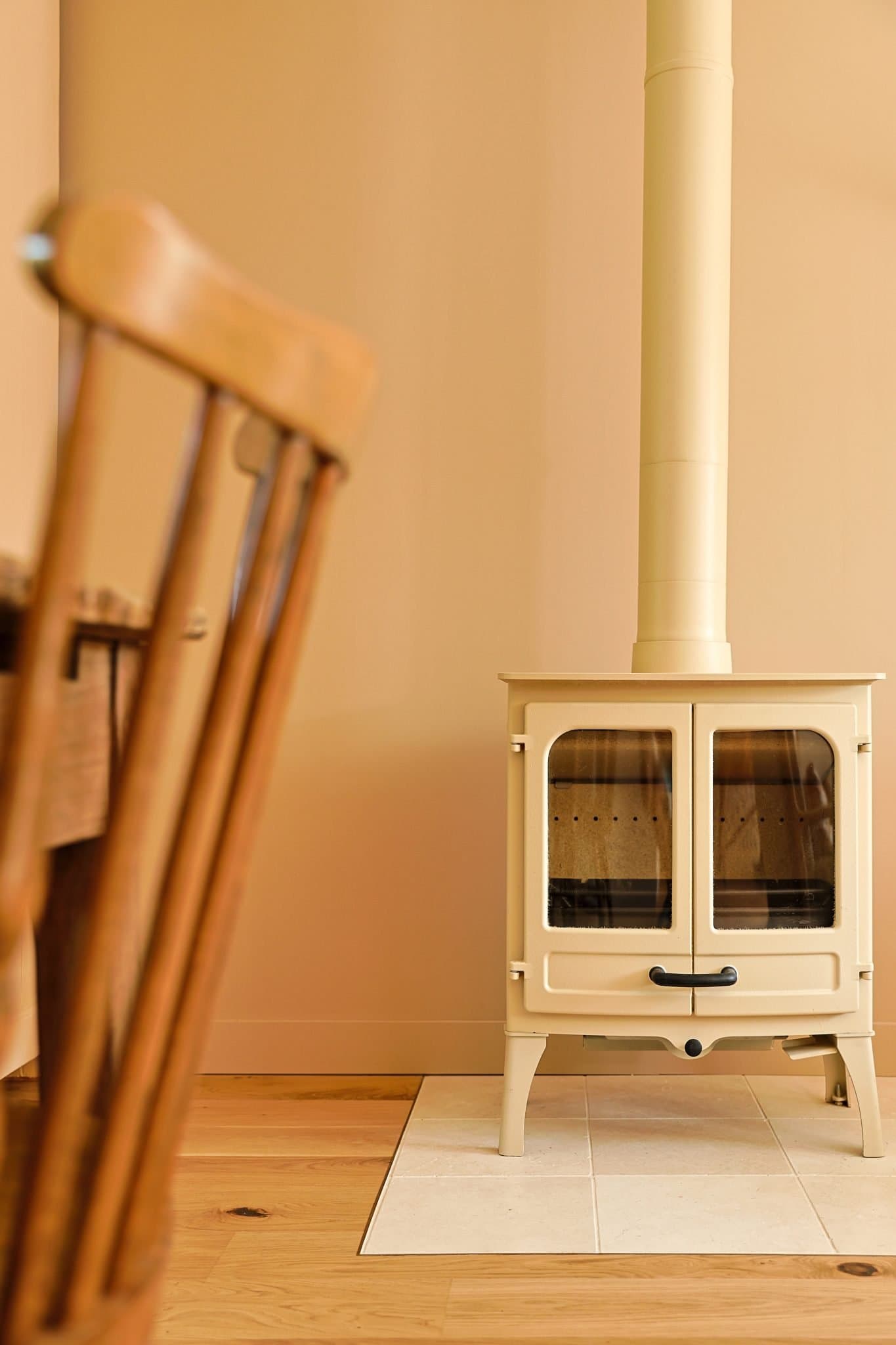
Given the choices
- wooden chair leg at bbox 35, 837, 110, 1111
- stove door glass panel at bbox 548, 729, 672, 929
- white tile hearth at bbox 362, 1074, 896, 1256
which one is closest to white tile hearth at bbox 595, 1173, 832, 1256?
white tile hearth at bbox 362, 1074, 896, 1256

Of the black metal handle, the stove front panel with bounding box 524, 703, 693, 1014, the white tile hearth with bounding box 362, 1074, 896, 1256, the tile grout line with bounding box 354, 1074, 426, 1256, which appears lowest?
the tile grout line with bounding box 354, 1074, 426, 1256

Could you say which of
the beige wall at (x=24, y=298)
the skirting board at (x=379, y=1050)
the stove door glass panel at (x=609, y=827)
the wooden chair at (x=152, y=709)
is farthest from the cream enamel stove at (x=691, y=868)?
the wooden chair at (x=152, y=709)

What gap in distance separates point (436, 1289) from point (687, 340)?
176 centimetres

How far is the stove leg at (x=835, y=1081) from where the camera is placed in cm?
241

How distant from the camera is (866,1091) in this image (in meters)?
2.11

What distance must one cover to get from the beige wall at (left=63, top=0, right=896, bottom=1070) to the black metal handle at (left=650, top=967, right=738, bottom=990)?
2.05ft

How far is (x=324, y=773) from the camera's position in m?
2.69

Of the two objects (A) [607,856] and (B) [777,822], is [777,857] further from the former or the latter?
(A) [607,856]

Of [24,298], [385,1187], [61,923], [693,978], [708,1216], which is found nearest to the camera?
[61,923]

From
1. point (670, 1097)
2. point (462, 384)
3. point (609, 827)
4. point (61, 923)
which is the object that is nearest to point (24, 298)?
point (462, 384)

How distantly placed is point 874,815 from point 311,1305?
162cm

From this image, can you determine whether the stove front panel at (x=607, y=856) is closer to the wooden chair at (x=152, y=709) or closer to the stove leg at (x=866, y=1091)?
the stove leg at (x=866, y=1091)

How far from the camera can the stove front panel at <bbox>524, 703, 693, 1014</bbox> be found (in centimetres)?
212

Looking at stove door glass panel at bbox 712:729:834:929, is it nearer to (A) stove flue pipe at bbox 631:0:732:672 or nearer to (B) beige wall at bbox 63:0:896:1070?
(A) stove flue pipe at bbox 631:0:732:672
